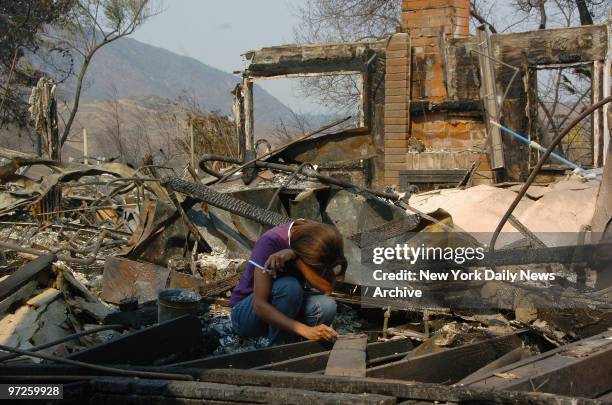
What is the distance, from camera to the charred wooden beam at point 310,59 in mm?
12688

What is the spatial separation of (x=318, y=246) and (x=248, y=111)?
31.5 ft

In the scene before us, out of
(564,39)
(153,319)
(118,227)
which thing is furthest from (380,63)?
(153,319)

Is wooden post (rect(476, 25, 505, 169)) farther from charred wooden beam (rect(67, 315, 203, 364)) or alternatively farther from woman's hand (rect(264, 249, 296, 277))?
charred wooden beam (rect(67, 315, 203, 364))

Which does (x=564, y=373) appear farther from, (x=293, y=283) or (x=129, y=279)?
(x=129, y=279)

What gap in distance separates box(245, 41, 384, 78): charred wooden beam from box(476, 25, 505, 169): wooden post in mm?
1637

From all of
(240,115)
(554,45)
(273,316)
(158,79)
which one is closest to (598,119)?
(554,45)

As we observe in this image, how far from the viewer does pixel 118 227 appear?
866 centimetres

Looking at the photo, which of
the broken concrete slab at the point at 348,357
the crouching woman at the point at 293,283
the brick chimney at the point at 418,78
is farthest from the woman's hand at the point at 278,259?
the brick chimney at the point at 418,78

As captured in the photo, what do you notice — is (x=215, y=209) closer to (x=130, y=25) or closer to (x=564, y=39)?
(x=564, y=39)

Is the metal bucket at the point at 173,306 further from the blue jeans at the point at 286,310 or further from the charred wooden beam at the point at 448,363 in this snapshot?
the charred wooden beam at the point at 448,363

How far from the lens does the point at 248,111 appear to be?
13.5 m

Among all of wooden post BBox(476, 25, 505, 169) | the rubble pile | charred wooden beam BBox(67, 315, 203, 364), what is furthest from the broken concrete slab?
wooden post BBox(476, 25, 505, 169)

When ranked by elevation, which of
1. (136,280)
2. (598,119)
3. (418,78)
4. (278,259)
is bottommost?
(136,280)

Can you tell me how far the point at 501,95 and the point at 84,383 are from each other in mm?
9839
